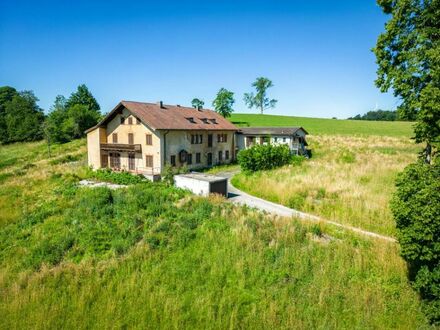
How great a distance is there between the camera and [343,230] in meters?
16.0

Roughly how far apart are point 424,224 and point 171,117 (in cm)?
2853

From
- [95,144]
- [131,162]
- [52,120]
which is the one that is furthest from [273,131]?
[52,120]

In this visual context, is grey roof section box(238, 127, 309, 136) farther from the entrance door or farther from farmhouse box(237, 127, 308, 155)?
the entrance door

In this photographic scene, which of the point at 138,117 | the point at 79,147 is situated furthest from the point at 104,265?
the point at 79,147

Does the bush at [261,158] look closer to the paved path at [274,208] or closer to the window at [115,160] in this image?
the paved path at [274,208]

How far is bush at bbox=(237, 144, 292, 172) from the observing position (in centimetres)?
3234

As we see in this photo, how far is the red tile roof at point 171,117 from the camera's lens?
3086 centimetres

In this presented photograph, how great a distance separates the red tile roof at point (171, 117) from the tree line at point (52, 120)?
27.0m

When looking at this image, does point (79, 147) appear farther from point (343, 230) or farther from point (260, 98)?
point (260, 98)

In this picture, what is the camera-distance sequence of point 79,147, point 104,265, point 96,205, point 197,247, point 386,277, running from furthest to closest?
point 79,147 < point 96,205 < point 197,247 < point 104,265 < point 386,277

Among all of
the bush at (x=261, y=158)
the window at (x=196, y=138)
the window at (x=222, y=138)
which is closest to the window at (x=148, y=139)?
the window at (x=196, y=138)

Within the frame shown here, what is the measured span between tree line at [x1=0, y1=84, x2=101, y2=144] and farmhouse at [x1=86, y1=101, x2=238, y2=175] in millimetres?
23689

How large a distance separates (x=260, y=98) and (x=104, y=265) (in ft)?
336

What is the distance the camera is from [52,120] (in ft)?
219
